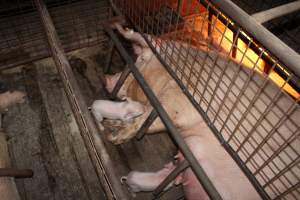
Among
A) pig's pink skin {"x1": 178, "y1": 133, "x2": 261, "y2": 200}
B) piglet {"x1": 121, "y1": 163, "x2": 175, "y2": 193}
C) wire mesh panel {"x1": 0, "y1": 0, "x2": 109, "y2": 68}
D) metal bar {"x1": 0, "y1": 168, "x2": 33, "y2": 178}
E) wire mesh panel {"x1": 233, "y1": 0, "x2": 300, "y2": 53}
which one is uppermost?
wire mesh panel {"x1": 0, "y1": 0, "x2": 109, "y2": 68}

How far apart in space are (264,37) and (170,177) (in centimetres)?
120

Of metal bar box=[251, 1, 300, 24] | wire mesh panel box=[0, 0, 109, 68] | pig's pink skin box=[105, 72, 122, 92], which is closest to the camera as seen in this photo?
metal bar box=[251, 1, 300, 24]

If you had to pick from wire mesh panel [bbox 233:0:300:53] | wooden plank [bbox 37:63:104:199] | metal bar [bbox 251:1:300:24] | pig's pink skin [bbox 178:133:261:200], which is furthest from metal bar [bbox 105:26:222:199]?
wire mesh panel [bbox 233:0:300:53]

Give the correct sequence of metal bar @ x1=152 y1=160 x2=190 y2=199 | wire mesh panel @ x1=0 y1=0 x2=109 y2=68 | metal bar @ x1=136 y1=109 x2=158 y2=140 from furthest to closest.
Result: 1. wire mesh panel @ x1=0 y1=0 x2=109 y2=68
2. metal bar @ x1=136 y1=109 x2=158 y2=140
3. metal bar @ x1=152 y1=160 x2=190 y2=199

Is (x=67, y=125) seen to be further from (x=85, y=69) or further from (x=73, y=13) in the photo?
(x=73, y=13)

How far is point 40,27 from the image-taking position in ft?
9.70

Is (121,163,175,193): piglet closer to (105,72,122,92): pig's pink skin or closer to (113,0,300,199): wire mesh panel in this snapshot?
(113,0,300,199): wire mesh panel

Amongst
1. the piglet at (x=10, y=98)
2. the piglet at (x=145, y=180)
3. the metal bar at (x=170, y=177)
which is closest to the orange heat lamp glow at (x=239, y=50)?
the metal bar at (x=170, y=177)

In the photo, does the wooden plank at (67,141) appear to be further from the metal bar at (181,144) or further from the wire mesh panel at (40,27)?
the metal bar at (181,144)

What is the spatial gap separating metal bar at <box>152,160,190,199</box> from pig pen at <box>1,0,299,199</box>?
0.12 metres

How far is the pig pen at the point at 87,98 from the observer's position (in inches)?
63.3

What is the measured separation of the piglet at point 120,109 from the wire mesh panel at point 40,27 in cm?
101

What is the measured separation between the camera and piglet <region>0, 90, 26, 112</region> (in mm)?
2486

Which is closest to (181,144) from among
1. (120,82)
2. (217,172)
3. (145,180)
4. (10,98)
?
(217,172)
